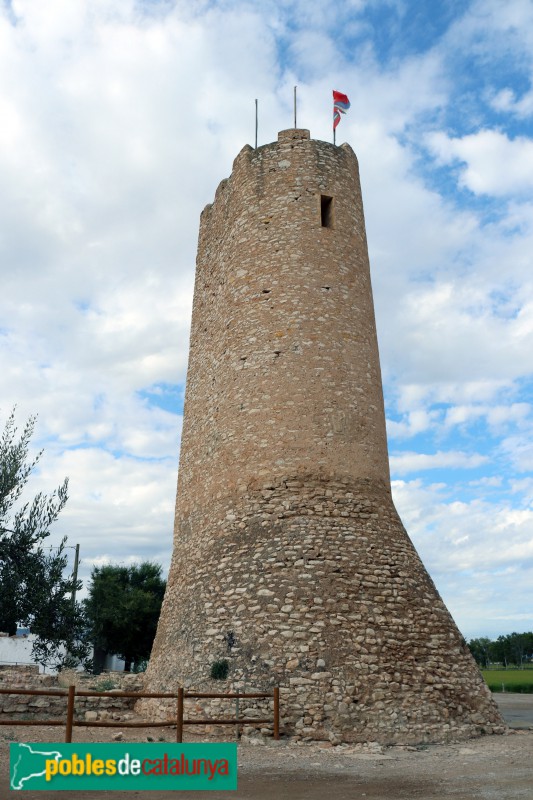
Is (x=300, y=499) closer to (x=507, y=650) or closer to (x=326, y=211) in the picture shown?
(x=326, y=211)

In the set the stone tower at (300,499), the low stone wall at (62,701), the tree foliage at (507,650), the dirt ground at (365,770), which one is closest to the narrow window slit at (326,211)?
the stone tower at (300,499)

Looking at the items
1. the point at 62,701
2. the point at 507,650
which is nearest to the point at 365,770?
the point at 62,701

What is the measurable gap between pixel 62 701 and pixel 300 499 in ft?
18.7

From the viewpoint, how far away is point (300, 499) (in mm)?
11891

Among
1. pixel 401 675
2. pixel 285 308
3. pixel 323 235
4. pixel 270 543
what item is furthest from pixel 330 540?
pixel 323 235

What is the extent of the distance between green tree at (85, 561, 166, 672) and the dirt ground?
14.9 m

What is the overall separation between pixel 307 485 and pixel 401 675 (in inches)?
141

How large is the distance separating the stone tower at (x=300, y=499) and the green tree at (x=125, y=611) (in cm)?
1250

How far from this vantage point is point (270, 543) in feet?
37.9

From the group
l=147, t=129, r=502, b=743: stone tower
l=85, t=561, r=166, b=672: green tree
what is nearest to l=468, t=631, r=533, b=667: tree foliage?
l=85, t=561, r=166, b=672: green tree

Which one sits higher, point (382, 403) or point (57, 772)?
point (382, 403)

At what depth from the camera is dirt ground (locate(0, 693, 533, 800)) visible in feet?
22.6

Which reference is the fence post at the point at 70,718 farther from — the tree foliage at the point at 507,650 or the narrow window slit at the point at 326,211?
the tree foliage at the point at 507,650

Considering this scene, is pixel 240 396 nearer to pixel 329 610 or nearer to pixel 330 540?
pixel 330 540
